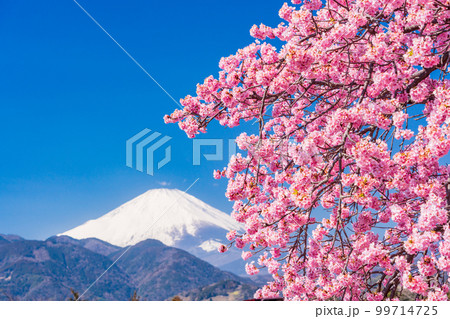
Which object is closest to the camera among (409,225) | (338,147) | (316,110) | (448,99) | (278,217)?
(448,99)

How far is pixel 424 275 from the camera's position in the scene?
407 centimetres

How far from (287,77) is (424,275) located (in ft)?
8.86

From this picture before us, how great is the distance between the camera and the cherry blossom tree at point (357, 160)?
405 centimetres

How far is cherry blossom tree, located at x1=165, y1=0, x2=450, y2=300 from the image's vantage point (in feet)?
13.3

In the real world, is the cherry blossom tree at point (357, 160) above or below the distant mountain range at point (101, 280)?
below

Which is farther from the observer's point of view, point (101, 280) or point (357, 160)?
point (101, 280)

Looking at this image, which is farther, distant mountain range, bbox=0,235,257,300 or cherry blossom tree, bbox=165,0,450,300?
distant mountain range, bbox=0,235,257,300

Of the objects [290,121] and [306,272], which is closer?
[306,272]

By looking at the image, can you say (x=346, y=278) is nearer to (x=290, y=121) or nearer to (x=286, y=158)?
(x=286, y=158)

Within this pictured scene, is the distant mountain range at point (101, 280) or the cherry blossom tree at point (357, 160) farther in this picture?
the distant mountain range at point (101, 280)

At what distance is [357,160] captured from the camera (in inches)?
155

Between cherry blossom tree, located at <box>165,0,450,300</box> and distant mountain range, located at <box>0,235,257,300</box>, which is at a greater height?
distant mountain range, located at <box>0,235,257,300</box>

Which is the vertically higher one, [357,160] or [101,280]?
[101,280]
